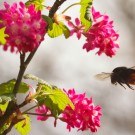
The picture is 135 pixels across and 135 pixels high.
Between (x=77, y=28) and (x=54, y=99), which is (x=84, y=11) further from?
(x=54, y=99)

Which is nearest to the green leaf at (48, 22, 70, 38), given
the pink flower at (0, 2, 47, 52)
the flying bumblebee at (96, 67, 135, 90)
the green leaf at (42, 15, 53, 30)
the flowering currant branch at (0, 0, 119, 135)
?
the flowering currant branch at (0, 0, 119, 135)

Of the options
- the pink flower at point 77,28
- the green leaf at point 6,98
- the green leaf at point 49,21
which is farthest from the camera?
the pink flower at point 77,28

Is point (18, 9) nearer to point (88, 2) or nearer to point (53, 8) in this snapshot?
point (53, 8)

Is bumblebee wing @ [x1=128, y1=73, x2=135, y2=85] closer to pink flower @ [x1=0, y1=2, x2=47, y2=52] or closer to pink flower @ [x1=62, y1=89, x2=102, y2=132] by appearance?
pink flower @ [x1=62, y1=89, x2=102, y2=132]

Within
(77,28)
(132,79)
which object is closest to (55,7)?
(77,28)

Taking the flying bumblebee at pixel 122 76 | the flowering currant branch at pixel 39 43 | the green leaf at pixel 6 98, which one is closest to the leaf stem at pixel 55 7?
the flowering currant branch at pixel 39 43

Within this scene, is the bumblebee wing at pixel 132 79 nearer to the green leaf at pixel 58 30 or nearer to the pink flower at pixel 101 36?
the pink flower at pixel 101 36
